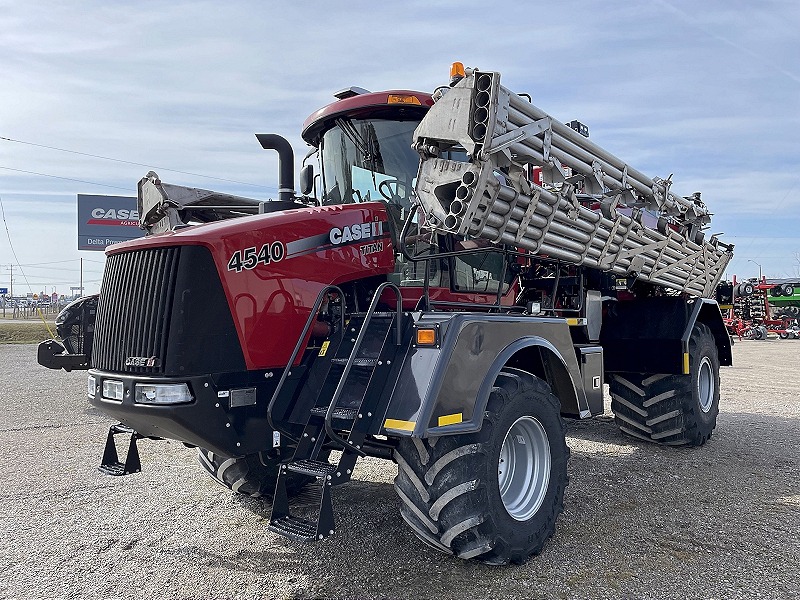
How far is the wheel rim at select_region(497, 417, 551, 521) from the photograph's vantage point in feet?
13.3

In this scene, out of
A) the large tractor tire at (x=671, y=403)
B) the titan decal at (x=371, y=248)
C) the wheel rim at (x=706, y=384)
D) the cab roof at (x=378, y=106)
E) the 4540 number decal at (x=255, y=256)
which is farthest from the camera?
the wheel rim at (x=706, y=384)

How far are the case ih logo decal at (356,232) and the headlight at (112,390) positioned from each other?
153 cm

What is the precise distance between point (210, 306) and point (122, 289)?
0.72 m

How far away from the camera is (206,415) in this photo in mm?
3506

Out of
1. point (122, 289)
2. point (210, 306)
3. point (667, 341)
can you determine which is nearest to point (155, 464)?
point (122, 289)

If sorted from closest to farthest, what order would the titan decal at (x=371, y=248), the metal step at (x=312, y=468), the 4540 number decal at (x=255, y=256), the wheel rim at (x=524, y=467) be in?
1. the metal step at (x=312, y=468)
2. the 4540 number decal at (x=255, y=256)
3. the wheel rim at (x=524, y=467)
4. the titan decal at (x=371, y=248)

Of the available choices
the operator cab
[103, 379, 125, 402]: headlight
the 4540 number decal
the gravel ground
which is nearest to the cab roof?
the operator cab

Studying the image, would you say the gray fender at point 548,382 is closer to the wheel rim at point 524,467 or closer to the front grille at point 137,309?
the wheel rim at point 524,467

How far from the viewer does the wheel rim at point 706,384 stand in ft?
23.1

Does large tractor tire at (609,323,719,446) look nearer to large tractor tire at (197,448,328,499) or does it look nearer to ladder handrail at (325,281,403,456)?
large tractor tire at (197,448,328,499)

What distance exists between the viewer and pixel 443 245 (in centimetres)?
452

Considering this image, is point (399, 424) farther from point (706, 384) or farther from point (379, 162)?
point (706, 384)

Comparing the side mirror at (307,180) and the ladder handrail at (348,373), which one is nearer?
the ladder handrail at (348,373)

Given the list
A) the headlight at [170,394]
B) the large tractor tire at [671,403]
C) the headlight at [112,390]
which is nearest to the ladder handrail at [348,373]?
the headlight at [170,394]
